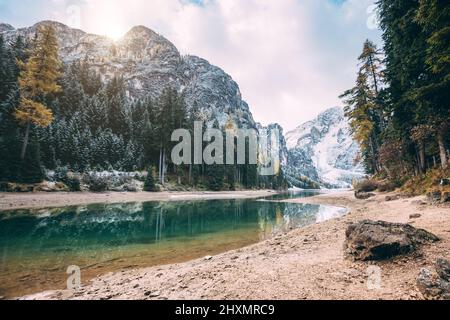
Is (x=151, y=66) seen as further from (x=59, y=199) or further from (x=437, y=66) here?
(x=437, y=66)

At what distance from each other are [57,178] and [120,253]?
27.3m

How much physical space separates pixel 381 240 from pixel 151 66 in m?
159

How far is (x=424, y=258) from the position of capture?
510cm

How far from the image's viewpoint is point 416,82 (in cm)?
1783

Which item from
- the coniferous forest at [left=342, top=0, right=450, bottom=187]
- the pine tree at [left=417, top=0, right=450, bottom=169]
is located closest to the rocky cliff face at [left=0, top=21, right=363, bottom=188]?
the coniferous forest at [left=342, top=0, right=450, bottom=187]

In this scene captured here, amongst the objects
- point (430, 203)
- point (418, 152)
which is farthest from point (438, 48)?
point (418, 152)

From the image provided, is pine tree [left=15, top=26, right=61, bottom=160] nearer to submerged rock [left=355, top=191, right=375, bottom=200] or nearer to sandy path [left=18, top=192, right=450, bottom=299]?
sandy path [left=18, top=192, right=450, bottom=299]

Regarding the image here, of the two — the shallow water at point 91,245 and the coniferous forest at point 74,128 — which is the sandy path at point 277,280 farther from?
the coniferous forest at point 74,128

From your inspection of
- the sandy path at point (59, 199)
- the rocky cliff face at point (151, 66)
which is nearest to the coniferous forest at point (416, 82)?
the sandy path at point (59, 199)

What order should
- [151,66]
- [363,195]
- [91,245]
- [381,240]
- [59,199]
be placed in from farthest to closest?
[151,66] → [363,195] → [59,199] → [91,245] → [381,240]

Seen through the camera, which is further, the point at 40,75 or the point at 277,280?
the point at 40,75

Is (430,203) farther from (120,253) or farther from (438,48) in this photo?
(120,253)

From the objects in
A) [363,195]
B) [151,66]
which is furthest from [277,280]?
[151,66]

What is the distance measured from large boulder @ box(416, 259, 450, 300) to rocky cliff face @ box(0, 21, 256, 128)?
12704cm
